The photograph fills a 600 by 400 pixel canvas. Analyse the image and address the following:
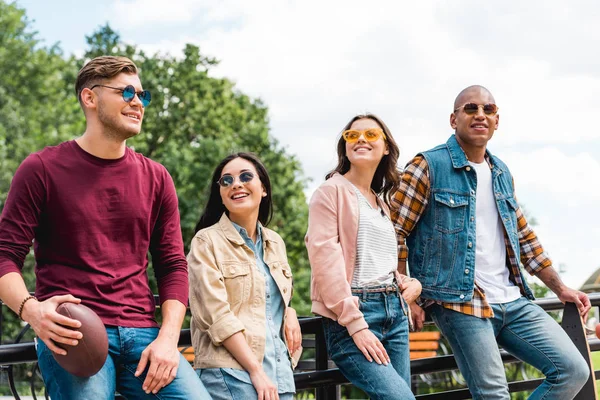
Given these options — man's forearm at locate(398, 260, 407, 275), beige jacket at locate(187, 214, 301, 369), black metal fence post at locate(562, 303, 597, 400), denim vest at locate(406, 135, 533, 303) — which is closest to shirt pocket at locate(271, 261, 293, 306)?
beige jacket at locate(187, 214, 301, 369)

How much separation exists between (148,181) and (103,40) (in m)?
24.5

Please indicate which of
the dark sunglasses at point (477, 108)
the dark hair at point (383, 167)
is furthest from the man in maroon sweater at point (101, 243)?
the dark sunglasses at point (477, 108)

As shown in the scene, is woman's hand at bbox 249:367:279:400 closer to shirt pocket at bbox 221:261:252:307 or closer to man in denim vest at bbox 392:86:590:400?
shirt pocket at bbox 221:261:252:307

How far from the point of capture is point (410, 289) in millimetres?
3967

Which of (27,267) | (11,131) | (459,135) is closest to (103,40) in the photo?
(11,131)

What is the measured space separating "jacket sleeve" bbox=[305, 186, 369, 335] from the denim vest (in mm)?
672

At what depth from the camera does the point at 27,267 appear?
23141 millimetres

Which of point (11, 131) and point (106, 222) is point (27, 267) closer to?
point (11, 131)

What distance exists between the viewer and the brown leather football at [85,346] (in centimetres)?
280

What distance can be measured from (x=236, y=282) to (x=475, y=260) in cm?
146

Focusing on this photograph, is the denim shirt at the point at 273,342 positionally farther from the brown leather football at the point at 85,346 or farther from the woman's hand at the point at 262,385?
the brown leather football at the point at 85,346

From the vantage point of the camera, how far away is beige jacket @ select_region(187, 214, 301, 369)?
338 centimetres

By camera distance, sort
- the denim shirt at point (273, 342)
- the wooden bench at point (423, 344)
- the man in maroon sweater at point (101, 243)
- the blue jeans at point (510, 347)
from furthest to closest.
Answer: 1. the wooden bench at point (423, 344)
2. the blue jeans at point (510, 347)
3. the denim shirt at point (273, 342)
4. the man in maroon sweater at point (101, 243)

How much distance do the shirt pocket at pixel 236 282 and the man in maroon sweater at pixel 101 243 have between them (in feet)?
0.84
